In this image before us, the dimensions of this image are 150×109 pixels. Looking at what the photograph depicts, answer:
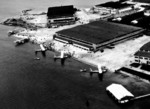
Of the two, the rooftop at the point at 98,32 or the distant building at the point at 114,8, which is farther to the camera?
the distant building at the point at 114,8

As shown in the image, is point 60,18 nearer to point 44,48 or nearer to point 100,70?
point 44,48

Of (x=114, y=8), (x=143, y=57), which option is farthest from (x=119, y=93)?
(x=114, y=8)

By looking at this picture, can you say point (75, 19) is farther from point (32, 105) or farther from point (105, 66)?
point (32, 105)

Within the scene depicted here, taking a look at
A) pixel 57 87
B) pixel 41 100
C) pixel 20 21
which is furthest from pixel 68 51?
pixel 20 21

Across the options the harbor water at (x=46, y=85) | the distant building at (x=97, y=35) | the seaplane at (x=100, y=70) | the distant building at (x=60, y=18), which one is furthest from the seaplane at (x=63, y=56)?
the distant building at (x=60, y=18)

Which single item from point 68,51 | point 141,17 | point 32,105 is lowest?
point 32,105

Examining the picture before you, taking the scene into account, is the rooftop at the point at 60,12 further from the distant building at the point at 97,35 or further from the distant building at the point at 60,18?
the distant building at the point at 97,35

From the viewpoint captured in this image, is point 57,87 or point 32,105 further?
point 57,87
